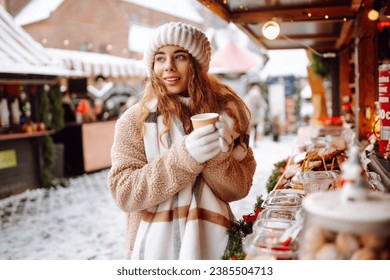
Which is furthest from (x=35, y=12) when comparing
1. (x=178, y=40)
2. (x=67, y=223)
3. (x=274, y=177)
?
(x=178, y=40)

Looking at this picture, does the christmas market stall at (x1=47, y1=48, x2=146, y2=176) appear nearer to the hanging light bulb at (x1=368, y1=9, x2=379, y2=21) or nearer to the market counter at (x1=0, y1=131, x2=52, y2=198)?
the market counter at (x1=0, y1=131, x2=52, y2=198)

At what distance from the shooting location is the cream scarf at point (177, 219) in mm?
1690

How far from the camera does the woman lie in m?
1.62

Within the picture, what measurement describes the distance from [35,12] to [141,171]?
1287 cm

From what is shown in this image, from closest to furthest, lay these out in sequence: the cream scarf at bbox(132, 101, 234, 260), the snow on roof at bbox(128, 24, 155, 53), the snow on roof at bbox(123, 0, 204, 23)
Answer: the cream scarf at bbox(132, 101, 234, 260), the snow on roof at bbox(128, 24, 155, 53), the snow on roof at bbox(123, 0, 204, 23)

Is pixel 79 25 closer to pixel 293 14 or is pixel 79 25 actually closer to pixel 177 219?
pixel 293 14

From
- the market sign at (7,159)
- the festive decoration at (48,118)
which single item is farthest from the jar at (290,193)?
the festive decoration at (48,118)

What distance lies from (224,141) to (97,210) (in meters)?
5.12

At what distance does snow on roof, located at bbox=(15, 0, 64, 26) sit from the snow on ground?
6727 mm

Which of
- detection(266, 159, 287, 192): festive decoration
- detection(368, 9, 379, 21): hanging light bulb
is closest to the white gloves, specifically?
detection(266, 159, 287, 192): festive decoration

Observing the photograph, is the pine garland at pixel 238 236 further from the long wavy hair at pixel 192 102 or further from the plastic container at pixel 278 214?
the long wavy hair at pixel 192 102

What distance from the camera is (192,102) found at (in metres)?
1.79

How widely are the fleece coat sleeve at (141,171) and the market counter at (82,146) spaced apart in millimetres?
7392

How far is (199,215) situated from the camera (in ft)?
5.52
